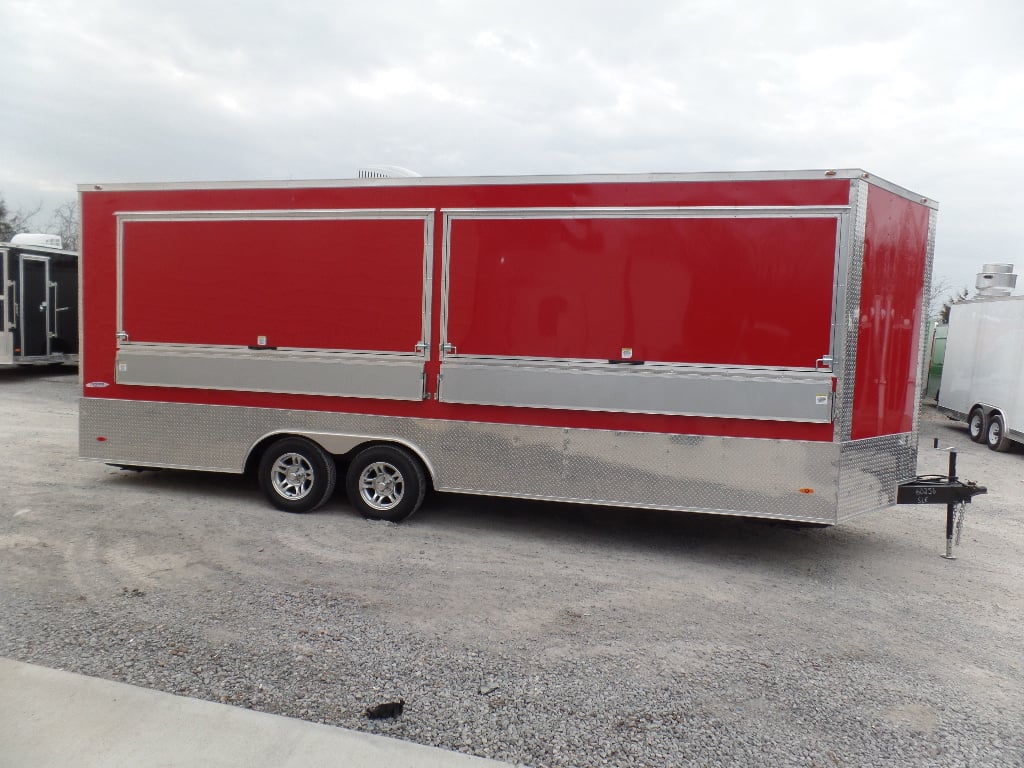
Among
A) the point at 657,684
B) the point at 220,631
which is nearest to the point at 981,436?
the point at 657,684

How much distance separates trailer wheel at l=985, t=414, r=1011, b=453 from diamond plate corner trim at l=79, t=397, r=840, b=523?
8.70 m

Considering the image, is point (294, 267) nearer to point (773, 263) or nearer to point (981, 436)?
point (773, 263)

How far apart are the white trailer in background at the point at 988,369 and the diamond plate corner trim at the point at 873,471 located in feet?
23.2

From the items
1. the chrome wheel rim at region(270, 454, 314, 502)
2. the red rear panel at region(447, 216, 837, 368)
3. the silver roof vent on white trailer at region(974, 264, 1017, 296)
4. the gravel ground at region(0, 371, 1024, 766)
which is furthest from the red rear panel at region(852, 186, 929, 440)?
the silver roof vent on white trailer at region(974, 264, 1017, 296)

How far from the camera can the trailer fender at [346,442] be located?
21.0ft

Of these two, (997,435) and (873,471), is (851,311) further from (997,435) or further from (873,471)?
(997,435)

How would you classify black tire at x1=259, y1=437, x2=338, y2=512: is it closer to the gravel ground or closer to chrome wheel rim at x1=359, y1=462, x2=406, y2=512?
the gravel ground

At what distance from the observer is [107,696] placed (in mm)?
3367

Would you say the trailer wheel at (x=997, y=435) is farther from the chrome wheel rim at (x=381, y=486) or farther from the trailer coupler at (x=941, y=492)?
the chrome wheel rim at (x=381, y=486)

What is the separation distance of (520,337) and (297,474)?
2348mm

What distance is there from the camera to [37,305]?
49.9 ft

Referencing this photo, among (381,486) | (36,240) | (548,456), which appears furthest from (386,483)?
(36,240)

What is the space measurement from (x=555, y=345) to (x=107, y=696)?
12.3 feet

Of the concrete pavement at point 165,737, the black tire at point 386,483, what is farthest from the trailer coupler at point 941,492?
the concrete pavement at point 165,737
